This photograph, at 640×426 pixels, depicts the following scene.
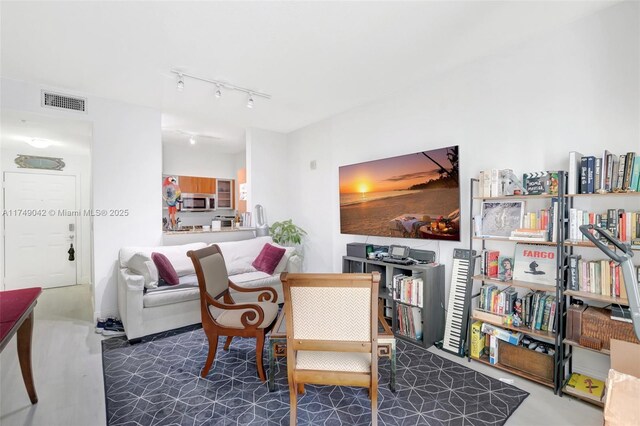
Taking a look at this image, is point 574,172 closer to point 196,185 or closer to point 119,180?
point 119,180

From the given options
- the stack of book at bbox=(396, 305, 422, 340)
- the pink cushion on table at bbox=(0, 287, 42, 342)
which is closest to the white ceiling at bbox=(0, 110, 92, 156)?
the pink cushion on table at bbox=(0, 287, 42, 342)

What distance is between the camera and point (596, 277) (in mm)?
2109

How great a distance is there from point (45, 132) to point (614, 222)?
642 centimetres

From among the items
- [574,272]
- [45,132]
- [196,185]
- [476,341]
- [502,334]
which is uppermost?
[45,132]

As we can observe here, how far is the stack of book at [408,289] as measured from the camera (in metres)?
2.97

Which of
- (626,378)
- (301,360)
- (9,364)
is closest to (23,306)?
(9,364)

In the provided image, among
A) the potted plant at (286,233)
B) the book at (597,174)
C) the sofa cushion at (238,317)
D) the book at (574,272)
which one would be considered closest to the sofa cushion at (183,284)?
the sofa cushion at (238,317)

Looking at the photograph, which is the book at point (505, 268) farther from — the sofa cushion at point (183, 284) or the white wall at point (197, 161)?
the white wall at point (197, 161)

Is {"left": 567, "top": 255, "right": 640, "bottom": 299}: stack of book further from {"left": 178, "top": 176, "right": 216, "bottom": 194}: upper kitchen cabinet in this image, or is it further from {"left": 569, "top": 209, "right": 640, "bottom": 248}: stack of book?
{"left": 178, "top": 176, "right": 216, "bottom": 194}: upper kitchen cabinet

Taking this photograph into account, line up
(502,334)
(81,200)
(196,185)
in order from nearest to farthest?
(502,334) → (81,200) → (196,185)

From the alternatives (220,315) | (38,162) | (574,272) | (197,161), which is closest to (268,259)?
(220,315)

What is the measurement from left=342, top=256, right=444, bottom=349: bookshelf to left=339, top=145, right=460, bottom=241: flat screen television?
391 millimetres

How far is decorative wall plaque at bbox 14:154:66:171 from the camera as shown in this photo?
17.1 feet

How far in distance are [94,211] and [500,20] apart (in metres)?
4.52
